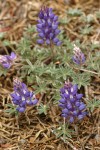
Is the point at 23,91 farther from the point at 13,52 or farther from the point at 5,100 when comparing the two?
the point at 13,52

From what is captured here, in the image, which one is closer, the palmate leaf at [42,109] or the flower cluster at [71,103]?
the flower cluster at [71,103]

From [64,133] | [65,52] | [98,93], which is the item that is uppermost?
[65,52]

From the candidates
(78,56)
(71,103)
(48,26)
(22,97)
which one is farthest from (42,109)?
(48,26)

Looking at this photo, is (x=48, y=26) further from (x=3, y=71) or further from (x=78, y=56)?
(x=3, y=71)

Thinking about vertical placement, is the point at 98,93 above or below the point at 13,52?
below

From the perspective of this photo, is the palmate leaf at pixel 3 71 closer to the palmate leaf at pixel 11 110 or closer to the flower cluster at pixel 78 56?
the palmate leaf at pixel 11 110

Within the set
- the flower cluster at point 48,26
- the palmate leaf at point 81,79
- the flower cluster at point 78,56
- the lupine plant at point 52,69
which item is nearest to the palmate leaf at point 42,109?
the lupine plant at point 52,69

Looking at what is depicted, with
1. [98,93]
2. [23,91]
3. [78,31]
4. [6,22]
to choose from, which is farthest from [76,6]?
[23,91]

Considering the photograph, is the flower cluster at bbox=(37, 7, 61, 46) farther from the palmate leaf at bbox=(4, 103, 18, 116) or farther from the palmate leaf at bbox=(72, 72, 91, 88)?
the palmate leaf at bbox=(4, 103, 18, 116)
